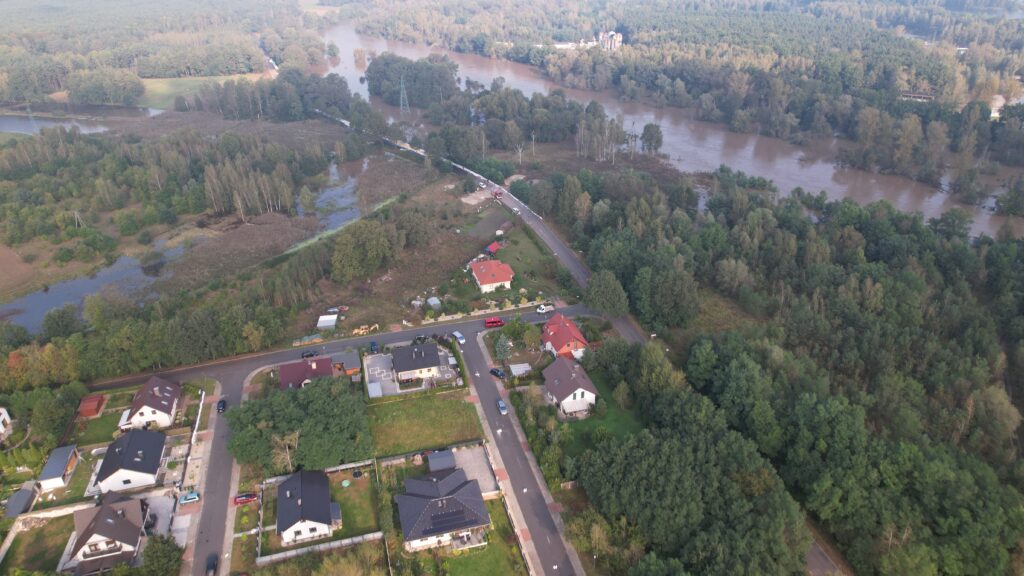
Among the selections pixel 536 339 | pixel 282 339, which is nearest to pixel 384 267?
pixel 282 339

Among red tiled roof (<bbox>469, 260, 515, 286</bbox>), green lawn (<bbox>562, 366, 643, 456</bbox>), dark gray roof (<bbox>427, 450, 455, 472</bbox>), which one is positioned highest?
red tiled roof (<bbox>469, 260, 515, 286</bbox>)

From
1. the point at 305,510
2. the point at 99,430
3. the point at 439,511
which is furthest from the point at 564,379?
the point at 99,430

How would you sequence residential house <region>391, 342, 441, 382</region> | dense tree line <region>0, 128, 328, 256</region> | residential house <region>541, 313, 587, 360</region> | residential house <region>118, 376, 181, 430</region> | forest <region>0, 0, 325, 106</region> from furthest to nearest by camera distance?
forest <region>0, 0, 325, 106</region>, dense tree line <region>0, 128, 328, 256</region>, residential house <region>541, 313, 587, 360</region>, residential house <region>391, 342, 441, 382</region>, residential house <region>118, 376, 181, 430</region>

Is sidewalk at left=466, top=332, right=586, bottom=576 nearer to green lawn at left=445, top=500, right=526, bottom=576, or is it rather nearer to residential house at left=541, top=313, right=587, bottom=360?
green lawn at left=445, top=500, right=526, bottom=576

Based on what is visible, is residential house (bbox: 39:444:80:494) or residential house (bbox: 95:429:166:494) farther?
residential house (bbox: 39:444:80:494)

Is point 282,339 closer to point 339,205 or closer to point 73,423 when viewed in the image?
point 73,423

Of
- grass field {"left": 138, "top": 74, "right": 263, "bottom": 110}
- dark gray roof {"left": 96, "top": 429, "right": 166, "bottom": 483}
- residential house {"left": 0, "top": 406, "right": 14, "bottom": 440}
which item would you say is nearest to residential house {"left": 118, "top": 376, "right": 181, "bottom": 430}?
dark gray roof {"left": 96, "top": 429, "right": 166, "bottom": 483}
